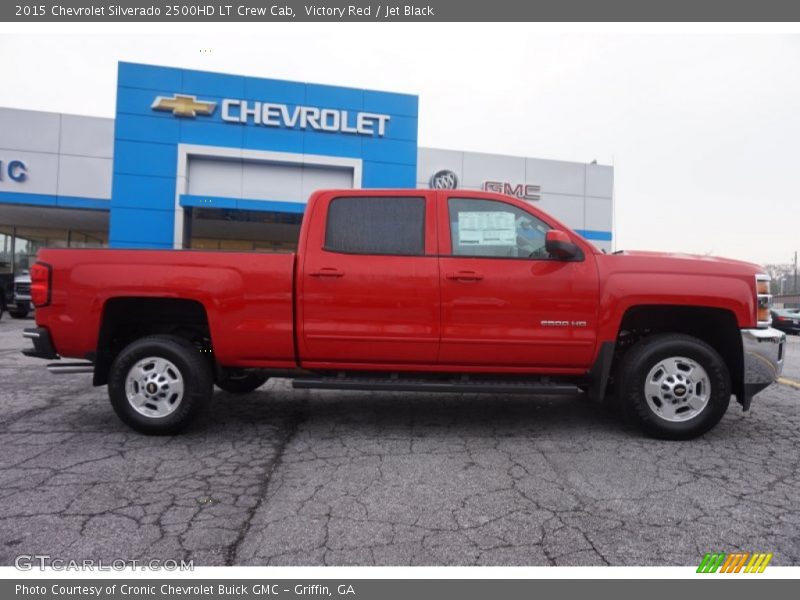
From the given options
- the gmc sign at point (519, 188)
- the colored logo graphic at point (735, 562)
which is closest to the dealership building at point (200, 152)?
the gmc sign at point (519, 188)

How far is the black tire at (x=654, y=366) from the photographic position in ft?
12.7

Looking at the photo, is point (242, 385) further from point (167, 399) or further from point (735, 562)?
point (735, 562)

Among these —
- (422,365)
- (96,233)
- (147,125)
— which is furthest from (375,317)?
(96,233)

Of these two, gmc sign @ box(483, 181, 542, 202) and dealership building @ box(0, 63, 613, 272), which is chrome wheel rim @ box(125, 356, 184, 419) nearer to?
dealership building @ box(0, 63, 613, 272)

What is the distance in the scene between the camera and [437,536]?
8.19 feet

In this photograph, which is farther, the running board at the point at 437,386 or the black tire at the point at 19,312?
the black tire at the point at 19,312

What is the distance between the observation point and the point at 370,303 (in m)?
3.94

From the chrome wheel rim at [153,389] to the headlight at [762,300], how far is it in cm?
455

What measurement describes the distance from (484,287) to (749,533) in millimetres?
2180

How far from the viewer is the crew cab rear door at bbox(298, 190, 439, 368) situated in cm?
394

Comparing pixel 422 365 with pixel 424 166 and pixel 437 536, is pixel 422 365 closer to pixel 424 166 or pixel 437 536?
pixel 437 536

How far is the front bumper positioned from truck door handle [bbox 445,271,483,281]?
6.97 ft

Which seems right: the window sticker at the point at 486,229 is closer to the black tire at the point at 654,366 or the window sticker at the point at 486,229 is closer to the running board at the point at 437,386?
the running board at the point at 437,386

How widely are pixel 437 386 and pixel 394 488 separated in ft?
3.41
